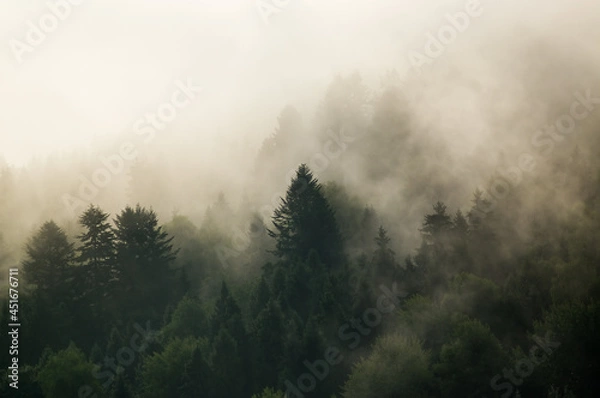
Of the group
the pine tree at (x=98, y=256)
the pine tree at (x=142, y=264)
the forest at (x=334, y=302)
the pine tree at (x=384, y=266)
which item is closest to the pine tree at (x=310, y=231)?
the forest at (x=334, y=302)

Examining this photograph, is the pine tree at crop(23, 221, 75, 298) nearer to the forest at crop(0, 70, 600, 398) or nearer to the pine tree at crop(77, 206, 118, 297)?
the forest at crop(0, 70, 600, 398)

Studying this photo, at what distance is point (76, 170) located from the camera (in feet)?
568

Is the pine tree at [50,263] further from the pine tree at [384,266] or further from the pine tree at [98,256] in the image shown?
the pine tree at [384,266]

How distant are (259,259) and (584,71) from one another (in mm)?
106346

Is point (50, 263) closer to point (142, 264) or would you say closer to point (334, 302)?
point (142, 264)

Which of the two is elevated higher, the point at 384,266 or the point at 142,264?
the point at 142,264

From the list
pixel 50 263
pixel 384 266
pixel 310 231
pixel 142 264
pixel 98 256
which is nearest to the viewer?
pixel 384 266

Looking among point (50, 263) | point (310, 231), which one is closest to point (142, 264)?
point (50, 263)

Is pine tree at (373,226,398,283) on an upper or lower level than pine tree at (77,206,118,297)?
A: lower

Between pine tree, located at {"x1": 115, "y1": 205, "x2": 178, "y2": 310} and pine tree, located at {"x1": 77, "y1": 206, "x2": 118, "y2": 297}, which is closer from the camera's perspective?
pine tree, located at {"x1": 77, "y1": 206, "x2": 118, "y2": 297}

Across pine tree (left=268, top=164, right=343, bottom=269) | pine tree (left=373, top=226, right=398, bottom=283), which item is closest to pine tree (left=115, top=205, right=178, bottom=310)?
pine tree (left=268, top=164, right=343, bottom=269)

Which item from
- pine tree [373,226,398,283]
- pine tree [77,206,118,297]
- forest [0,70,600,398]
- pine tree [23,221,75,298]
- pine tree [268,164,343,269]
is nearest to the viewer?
forest [0,70,600,398]

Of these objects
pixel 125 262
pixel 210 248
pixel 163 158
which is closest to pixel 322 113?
pixel 163 158

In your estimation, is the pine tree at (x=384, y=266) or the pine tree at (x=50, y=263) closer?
the pine tree at (x=384, y=266)
